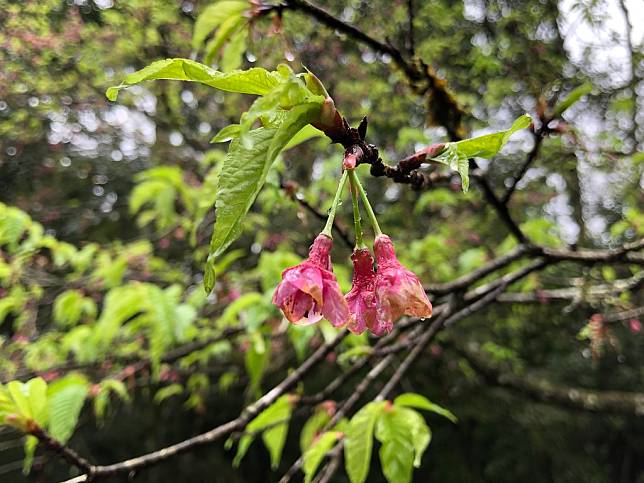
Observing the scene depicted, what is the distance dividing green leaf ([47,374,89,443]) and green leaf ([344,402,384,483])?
0.73 metres

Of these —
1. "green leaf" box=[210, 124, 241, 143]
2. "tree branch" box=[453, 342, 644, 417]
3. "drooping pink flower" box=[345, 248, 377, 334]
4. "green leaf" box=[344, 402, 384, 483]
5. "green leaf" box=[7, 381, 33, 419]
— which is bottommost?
"tree branch" box=[453, 342, 644, 417]

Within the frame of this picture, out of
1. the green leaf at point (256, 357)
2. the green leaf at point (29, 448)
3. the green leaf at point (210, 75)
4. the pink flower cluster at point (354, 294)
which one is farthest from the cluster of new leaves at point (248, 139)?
the green leaf at point (256, 357)

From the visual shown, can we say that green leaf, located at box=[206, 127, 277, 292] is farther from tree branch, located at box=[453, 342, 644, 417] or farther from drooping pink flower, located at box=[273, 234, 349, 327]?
tree branch, located at box=[453, 342, 644, 417]

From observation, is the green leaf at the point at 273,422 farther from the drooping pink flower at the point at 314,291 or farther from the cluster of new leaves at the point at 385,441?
the drooping pink flower at the point at 314,291

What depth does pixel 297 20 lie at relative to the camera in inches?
124

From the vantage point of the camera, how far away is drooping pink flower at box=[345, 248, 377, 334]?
556 mm

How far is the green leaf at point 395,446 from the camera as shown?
35.6 inches

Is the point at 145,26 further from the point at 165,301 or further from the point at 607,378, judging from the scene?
the point at 607,378

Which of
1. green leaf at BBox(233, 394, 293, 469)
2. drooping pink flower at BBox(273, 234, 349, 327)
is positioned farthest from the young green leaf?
green leaf at BBox(233, 394, 293, 469)

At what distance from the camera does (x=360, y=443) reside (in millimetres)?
933

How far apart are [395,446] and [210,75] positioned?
76cm

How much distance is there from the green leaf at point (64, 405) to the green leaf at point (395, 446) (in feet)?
2.59

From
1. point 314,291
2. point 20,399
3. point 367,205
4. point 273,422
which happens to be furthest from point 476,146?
point 273,422

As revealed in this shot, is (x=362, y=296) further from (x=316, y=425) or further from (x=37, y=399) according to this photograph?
(x=316, y=425)
